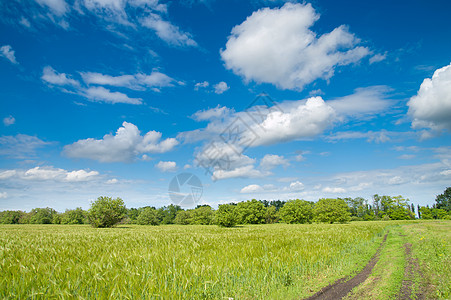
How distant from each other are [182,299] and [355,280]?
531 cm

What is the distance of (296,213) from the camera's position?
3009 inches

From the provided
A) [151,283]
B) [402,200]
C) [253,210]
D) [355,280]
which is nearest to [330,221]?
[253,210]

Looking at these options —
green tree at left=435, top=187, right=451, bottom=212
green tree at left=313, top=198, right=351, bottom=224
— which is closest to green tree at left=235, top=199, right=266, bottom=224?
green tree at left=313, top=198, right=351, bottom=224

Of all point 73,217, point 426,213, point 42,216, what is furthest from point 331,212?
point 42,216

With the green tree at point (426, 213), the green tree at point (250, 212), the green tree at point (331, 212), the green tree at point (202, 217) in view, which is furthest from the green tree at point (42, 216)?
the green tree at point (426, 213)

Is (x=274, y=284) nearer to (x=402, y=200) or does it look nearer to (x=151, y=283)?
(x=151, y=283)

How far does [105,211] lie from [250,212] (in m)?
54.6

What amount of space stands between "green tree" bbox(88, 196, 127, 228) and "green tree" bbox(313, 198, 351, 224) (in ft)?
203

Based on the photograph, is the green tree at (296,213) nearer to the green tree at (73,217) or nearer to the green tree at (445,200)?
the green tree at (73,217)

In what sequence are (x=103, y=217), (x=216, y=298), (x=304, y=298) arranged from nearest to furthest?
1. (x=216, y=298)
2. (x=304, y=298)
3. (x=103, y=217)

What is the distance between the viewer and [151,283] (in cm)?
436

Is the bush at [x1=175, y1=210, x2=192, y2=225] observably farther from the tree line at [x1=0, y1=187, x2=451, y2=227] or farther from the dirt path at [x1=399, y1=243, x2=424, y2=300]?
the dirt path at [x1=399, y1=243, x2=424, y2=300]

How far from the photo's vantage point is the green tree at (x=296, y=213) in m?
76.2

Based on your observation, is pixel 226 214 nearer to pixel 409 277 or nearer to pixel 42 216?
pixel 409 277
